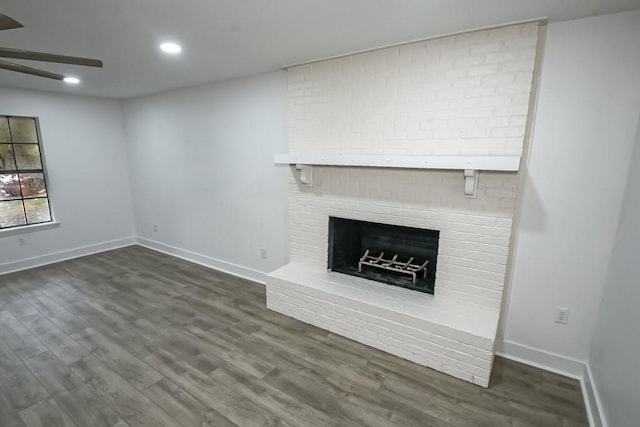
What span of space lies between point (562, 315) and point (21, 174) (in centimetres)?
627

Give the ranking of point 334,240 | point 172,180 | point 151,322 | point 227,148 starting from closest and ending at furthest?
1. point 151,322
2. point 334,240
3. point 227,148
4. point 172,180

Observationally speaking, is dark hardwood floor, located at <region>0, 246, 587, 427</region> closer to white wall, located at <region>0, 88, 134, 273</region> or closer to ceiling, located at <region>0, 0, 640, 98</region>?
white wall, located at <region>0, 88, 134, 273</region>

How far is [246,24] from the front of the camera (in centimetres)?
198

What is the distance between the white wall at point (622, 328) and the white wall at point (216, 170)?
2732 millimetres

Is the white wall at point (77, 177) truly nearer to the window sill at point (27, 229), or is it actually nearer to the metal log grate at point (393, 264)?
the window sill at point (27, 229)

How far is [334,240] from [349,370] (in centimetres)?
122

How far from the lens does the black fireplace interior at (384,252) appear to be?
109 inches

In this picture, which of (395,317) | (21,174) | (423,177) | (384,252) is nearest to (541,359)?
(395,317)

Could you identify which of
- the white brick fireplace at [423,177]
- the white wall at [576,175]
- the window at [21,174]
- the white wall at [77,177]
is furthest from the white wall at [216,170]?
the white wall at [576,175]

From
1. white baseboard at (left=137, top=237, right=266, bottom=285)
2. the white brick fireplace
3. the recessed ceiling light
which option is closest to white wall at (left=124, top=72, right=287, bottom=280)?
white baseboard at (left=137, top=237, right=266, bottom=285)

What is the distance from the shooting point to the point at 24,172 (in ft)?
13.6

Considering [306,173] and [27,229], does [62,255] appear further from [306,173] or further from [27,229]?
[306,173]

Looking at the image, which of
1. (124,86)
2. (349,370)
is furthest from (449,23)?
(124,86)

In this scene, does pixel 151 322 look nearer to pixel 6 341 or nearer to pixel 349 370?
pixel 6 341
